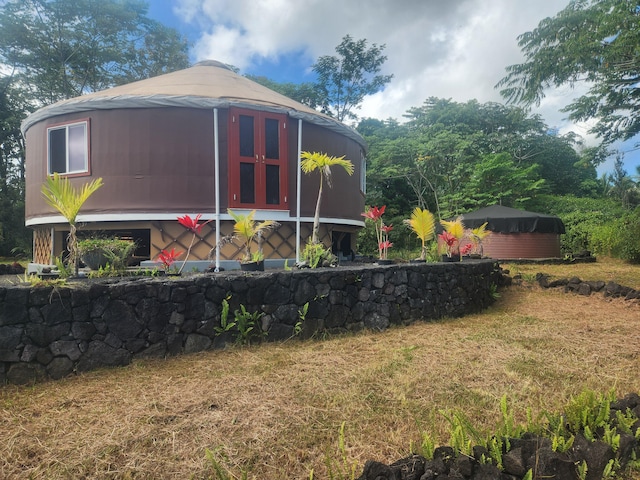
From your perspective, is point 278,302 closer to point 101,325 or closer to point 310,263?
point 310,263

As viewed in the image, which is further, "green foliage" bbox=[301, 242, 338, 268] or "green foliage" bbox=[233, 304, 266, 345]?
"green foliage" bbox=[301, 242, 338, 268]

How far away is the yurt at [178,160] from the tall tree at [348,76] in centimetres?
1638

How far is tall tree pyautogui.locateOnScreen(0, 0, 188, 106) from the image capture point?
53.8ft

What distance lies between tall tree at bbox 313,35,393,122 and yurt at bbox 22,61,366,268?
16.4 metres

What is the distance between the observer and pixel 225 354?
3.68 m

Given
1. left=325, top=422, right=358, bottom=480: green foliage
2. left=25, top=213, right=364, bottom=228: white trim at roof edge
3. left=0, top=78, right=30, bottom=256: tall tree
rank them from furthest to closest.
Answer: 1. left=0, top=78, right=30, bottom=256: tall tree
2. left=25, top=213, right=364, bottom=228: white trim at roof edge
3. left=325, top=422, right=358, bottom=480: green foliage

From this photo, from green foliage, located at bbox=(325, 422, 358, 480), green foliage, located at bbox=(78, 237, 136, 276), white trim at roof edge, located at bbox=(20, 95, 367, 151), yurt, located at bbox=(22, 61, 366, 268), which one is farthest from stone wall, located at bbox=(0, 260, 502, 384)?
white trim at roof edge, located at bbox=(20, 95, 367, 151)

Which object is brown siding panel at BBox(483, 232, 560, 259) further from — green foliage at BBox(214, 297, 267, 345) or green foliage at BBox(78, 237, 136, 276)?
green foliage at BBox(78, 237, 136, 276)

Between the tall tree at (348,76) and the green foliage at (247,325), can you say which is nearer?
the green foliage at (247,325)

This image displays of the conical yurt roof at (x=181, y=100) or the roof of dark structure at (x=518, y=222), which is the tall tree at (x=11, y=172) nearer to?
the conical yurt roof at (x=181, y=100)

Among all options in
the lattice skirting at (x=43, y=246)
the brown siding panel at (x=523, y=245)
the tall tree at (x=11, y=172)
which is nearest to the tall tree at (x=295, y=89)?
the tall tree at (x=11, y=172)

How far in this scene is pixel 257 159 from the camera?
7469 mm

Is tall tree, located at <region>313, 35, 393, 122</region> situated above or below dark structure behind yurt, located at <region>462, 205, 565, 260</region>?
above

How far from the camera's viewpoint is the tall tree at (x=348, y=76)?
886 inches
